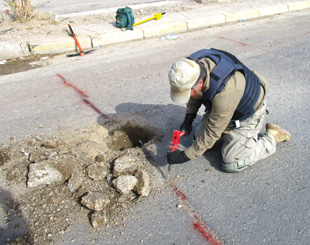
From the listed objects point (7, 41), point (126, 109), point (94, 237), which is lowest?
point (94, 237)

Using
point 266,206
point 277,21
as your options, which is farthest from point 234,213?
point 277,21

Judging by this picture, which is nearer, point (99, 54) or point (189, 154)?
point (189, 154)

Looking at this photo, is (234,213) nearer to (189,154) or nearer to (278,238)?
(278,238)

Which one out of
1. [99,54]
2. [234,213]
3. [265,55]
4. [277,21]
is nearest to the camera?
[234,213]

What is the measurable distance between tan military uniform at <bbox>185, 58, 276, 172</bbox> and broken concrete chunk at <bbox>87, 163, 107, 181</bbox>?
852mm

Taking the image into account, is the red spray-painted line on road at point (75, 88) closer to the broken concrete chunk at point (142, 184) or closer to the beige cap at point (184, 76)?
the broken concrete chunk at point (142, 184)

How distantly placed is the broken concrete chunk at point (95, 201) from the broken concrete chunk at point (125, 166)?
32 centimetres

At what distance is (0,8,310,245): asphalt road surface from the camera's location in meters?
2.41

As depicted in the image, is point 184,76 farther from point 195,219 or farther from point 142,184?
point 195,219

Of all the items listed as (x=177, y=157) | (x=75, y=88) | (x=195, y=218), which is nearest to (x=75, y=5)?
(x=75, y=88)

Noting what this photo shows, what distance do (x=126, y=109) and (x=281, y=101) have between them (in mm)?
2166

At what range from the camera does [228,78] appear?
8.02 ft

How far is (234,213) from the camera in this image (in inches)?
99.7

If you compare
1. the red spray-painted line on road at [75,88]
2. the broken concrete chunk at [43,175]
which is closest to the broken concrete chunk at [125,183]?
the broken concrete chunk at [43,175]
